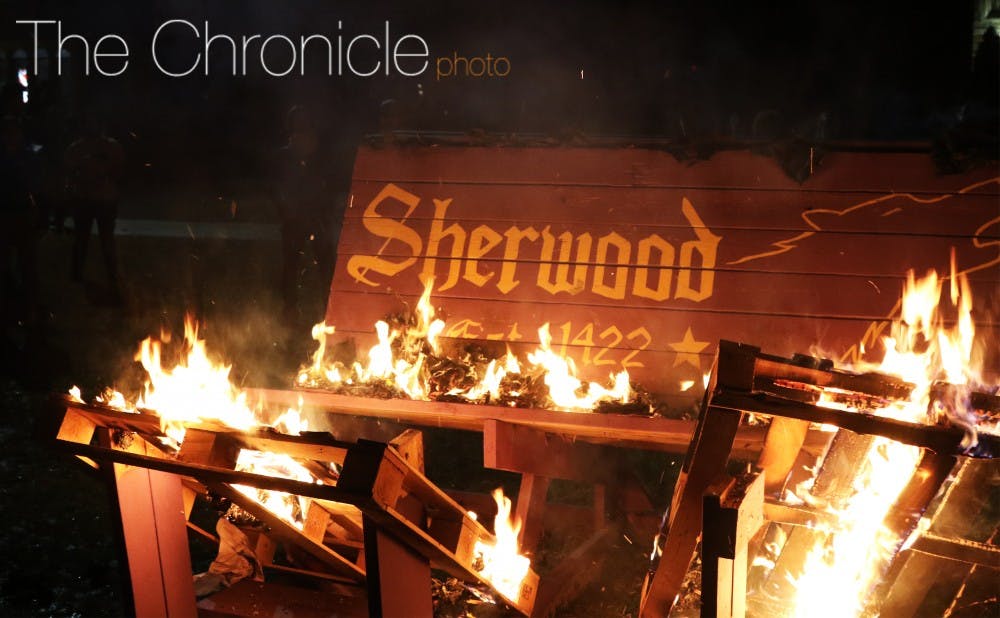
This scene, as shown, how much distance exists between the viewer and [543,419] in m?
5.21

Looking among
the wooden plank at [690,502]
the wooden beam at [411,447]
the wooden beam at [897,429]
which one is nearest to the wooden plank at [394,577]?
the wooden beam at [411,447]

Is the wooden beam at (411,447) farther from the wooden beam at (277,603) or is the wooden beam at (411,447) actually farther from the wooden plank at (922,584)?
the wooden plank at (922,584)

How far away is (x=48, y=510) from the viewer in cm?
621

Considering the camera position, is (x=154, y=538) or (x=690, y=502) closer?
(x=690, y=502)

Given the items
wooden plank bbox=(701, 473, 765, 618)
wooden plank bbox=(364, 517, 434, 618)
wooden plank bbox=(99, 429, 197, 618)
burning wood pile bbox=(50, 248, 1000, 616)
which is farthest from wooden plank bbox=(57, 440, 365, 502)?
wooden plank bbox=(701, 473, 765, 618)

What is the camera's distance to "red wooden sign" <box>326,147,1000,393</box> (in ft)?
18.2

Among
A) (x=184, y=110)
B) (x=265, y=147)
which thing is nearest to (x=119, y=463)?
(x=265, y=147)

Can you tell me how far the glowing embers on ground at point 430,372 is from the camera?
219 inches

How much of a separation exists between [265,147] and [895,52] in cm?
1332

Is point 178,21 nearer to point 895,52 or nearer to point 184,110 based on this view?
point 184,110

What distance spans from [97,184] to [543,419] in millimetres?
8511

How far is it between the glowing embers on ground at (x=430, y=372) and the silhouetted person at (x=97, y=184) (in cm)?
625

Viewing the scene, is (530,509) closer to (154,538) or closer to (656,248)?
(656,248)

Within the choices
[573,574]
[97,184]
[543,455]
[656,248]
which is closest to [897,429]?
[573,574]
